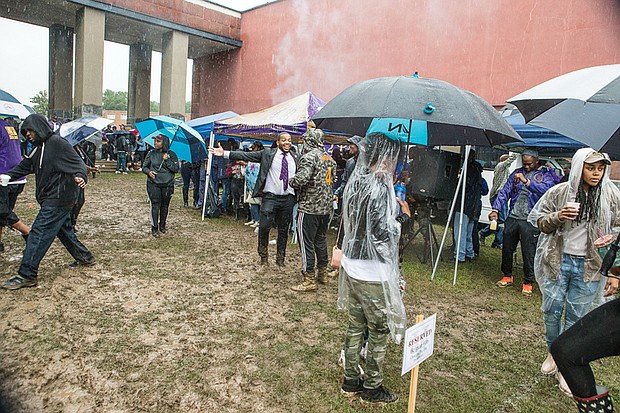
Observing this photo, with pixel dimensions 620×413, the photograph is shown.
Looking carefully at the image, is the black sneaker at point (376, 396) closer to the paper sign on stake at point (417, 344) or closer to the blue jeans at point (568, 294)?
the paper sign on stake at point (417, 344)

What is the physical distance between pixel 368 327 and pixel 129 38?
85.3 ft

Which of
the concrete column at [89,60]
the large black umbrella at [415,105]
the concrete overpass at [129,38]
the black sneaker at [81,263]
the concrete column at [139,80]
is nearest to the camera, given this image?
the large black umbrella at [415,105]

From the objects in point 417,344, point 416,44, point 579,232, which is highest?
point 416,44

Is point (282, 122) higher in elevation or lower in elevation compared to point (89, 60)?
lower

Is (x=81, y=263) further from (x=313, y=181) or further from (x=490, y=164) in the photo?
(x=490, y=164)

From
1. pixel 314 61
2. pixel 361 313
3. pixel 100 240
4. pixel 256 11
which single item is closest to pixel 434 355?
pixel 361 313

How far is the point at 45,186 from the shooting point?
4.39m

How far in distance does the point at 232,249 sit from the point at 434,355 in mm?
4024

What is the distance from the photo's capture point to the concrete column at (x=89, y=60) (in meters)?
18.7

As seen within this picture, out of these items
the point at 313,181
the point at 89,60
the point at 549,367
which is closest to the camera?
the point at 549,367

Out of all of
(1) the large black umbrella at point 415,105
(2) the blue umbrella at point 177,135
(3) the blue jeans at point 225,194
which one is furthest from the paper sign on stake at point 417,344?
(3) the blue jeans at point 225,194

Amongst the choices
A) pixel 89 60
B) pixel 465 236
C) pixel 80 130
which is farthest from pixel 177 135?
pixel 89 60

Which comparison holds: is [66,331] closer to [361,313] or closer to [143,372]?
[143,372]

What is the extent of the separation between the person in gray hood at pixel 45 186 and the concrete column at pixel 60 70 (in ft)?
66.2
